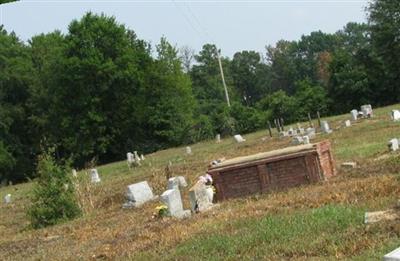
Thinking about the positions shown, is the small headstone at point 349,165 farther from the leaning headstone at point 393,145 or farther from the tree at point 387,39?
the tree at point 387,39

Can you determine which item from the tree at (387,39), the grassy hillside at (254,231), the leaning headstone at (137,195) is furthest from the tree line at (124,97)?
the grassy hillside at (254,231)

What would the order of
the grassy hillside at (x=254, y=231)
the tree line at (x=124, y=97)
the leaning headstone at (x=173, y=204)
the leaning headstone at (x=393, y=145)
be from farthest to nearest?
1. the tree line at (x=124, y=97)
2. the leaning headstone at (x=393, y=145)
3. the leaning headstone at (x=173, y=204)
4. the grassy hillside at (x=254, y=231)

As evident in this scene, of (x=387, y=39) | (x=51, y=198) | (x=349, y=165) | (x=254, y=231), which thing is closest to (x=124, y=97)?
(x=387, y=39)

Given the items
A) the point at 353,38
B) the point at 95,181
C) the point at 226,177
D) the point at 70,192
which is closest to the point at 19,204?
the point at 95,181

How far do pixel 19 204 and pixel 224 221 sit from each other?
17.5m

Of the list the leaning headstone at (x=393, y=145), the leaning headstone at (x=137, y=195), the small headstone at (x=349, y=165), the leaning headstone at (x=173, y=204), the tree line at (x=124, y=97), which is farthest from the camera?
the tree line at (x=124, y=97)

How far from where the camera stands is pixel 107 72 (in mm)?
58156

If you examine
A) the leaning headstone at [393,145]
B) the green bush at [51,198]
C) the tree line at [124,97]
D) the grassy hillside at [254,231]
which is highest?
the tree line at [124,97]

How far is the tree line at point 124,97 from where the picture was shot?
5788 cm

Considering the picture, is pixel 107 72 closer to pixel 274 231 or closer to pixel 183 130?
pixel 183 130

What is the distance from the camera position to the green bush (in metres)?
17.2

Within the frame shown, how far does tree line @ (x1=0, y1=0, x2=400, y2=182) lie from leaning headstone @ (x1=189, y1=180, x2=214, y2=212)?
136 feet

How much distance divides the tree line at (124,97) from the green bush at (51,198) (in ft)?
122

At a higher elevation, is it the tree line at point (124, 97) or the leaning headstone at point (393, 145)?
the tree line at point (124, 97)
